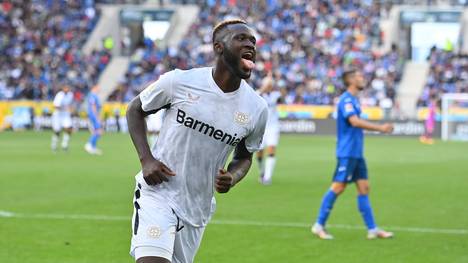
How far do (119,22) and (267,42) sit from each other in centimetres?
1111

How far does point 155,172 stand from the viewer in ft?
20.2

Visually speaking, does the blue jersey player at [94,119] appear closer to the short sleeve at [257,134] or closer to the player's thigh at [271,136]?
the player's thigh at [271,136]

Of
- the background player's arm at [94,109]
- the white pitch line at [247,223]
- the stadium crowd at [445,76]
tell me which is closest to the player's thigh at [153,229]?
the white pitch line at [247,223]

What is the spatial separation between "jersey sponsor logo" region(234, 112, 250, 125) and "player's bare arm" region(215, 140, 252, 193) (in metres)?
0.27

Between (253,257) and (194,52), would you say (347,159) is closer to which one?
(253,257)

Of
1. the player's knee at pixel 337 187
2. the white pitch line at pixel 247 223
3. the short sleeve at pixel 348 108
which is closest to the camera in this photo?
the short sleeve at pixel 348 108

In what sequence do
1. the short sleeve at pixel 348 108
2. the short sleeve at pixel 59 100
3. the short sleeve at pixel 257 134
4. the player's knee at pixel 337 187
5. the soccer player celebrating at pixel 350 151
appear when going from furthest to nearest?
the short sleeve at pixel 59 100 < the player's knee at pixel 337 187 < the soccer player celebrating at pixel 350 151 < the short sleeve at pixel 348 108 < the short sleeve at pixel 257 134

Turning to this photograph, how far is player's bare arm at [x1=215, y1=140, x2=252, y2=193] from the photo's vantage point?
20.1 feet

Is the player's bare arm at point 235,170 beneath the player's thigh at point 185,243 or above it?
above

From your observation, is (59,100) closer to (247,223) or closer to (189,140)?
(247,223)

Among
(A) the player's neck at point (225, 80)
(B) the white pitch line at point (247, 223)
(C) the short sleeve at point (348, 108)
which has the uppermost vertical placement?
(A) the player's neck at point (225, 80)

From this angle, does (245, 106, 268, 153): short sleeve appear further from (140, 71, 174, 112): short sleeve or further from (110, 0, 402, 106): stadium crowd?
(110, 0, 402, 106): stadium crowd

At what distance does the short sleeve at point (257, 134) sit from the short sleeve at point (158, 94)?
2.19 feet

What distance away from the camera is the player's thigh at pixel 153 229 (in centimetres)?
612
